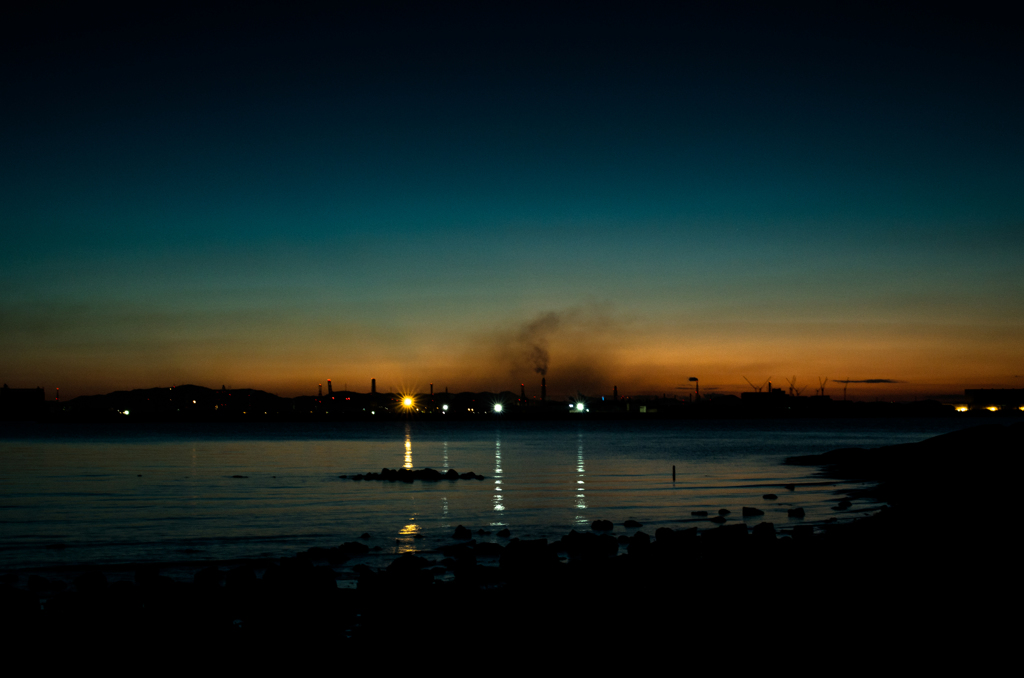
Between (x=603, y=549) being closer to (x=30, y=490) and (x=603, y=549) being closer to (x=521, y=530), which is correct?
(x=521, y=530)

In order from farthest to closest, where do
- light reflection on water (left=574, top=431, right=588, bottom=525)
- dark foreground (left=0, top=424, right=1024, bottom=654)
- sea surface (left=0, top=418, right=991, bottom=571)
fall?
1. light reflection on water (left=574, top=431, right=588, bottom=525)
2. sea surface (left=0, top=418, right=991, bottom=571)
3. dark foreground (left=0, top=424, right=1024, bottom=654)

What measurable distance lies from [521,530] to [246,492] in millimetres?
22094

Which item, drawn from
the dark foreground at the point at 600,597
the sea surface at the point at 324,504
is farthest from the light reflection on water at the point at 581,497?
the dark foreground at the point at 600,597

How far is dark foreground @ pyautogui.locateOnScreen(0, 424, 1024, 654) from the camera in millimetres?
13539

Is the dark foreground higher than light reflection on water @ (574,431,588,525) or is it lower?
higher

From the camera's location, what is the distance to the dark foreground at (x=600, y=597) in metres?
13.5

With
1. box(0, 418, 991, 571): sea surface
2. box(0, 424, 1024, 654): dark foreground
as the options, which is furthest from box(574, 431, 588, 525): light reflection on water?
box(0, 424, 1024, 654): dark foreground

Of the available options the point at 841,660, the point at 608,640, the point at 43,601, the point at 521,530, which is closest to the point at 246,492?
the point at 521,530

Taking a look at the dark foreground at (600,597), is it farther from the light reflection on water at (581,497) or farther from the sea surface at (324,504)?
the light reflection on water at (581,497)

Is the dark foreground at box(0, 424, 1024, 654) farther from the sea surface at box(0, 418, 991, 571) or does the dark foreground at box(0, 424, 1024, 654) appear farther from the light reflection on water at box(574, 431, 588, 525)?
the light reflection on water at box(574, 431, 588, 525)

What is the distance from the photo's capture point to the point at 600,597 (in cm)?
1627

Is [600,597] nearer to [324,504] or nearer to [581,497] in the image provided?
[581,497]

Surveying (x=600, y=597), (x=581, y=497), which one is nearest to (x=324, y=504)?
(x=581, y=497)

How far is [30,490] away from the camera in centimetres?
4588
